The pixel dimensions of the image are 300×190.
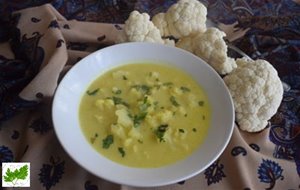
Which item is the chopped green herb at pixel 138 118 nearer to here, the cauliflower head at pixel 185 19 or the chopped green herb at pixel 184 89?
the chopped green herb at pixel 184 89

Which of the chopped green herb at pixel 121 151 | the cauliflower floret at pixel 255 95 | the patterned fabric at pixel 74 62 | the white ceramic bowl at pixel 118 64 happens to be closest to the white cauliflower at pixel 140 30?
the white ceramic bowl at pixel 118 64

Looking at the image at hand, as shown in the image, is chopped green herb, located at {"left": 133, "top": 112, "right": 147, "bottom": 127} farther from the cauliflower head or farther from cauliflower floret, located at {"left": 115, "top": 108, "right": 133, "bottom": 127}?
the cauliflower head

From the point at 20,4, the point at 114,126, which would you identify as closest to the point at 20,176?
the point at 114,126

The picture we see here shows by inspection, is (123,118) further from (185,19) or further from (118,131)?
(185,19)

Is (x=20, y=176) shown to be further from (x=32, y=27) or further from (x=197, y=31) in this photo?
(x=197, y=31)

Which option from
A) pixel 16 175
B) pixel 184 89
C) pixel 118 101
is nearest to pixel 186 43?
pixel 184 89

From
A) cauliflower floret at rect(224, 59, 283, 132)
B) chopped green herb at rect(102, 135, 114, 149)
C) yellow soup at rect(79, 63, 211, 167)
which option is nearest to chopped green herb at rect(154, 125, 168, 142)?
yellow soup at rect(79, 63, 211, 167)
